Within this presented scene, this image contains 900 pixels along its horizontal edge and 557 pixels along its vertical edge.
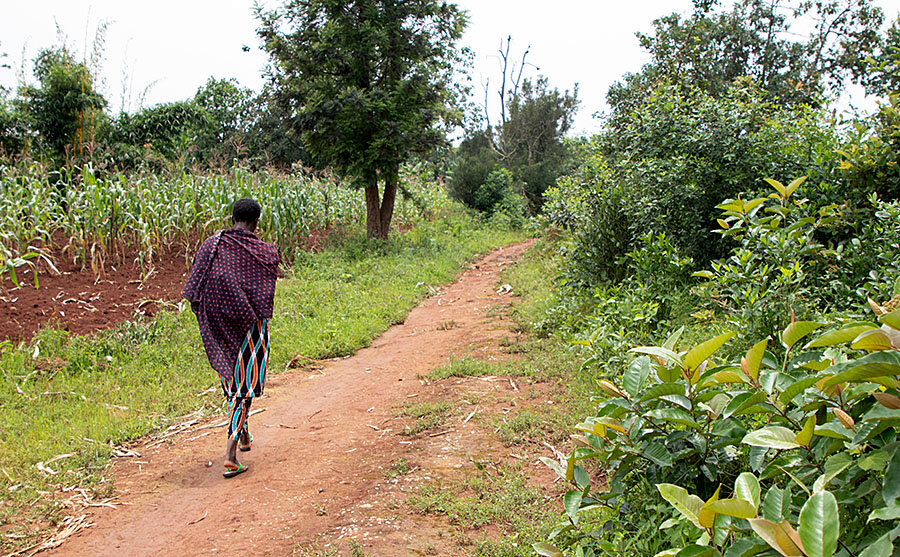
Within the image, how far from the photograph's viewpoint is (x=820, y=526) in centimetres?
126

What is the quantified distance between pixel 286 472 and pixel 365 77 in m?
11.0

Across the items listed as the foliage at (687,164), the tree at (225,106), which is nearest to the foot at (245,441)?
the foliage at (687,164)

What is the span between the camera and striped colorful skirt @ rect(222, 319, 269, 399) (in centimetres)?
450

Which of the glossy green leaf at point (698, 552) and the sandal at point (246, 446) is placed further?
the sandal at point (246, 446)

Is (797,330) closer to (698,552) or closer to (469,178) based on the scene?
(698,552)

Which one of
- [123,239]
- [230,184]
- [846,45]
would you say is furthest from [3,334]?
[846,45]

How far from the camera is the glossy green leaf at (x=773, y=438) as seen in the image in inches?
64.6

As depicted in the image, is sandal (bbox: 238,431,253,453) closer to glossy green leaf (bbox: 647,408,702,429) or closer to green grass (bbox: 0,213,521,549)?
green grass (bbox: 0,213,521,549)

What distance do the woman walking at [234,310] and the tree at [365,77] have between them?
871 centimetres

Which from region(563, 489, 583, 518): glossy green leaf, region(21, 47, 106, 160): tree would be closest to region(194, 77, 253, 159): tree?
region(21, 47, 106, 160): tree

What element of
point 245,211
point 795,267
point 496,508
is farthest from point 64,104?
point 795,267

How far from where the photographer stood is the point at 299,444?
4.86 m

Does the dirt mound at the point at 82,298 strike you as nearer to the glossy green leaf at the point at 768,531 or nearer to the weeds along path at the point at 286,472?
the weeds along path at the point at 286,472

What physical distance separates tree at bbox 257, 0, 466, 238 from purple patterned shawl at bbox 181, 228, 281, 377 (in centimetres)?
872
